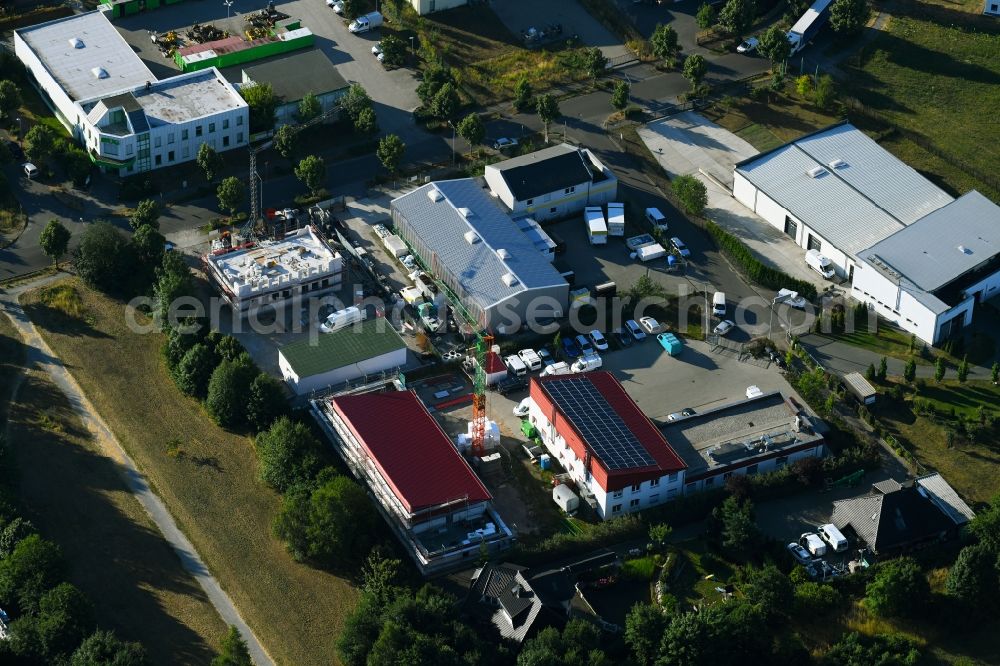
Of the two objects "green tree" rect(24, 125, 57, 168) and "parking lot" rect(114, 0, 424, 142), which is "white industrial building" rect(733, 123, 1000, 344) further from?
→ "green tree" rect(24, 125, 57, 168)

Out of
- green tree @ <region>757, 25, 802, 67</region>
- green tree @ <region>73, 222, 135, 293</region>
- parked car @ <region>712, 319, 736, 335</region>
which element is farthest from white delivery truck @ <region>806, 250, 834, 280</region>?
green tree @ <region>73, 222, 135, 293</region>

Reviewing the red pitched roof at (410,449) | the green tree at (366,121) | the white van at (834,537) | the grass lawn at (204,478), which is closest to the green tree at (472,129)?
the green tree at (366,121)

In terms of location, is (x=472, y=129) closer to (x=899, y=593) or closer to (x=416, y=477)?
(x=416, y=477)

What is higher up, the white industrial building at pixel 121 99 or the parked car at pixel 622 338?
the white industrial building at pixel 121 99

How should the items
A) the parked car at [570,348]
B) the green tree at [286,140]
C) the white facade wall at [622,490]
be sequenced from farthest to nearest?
1. the green tree at [286,140]
2. the parked car at [570,348]
3. the white facade wall at [622,490]

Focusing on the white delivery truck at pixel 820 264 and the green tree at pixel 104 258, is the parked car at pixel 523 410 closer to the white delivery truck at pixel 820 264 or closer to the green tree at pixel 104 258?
the white delivery truck at pixel 820 264

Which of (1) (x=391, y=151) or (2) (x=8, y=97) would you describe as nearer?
(1) (x=391, y=151)

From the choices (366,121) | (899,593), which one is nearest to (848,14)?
(366,121)
